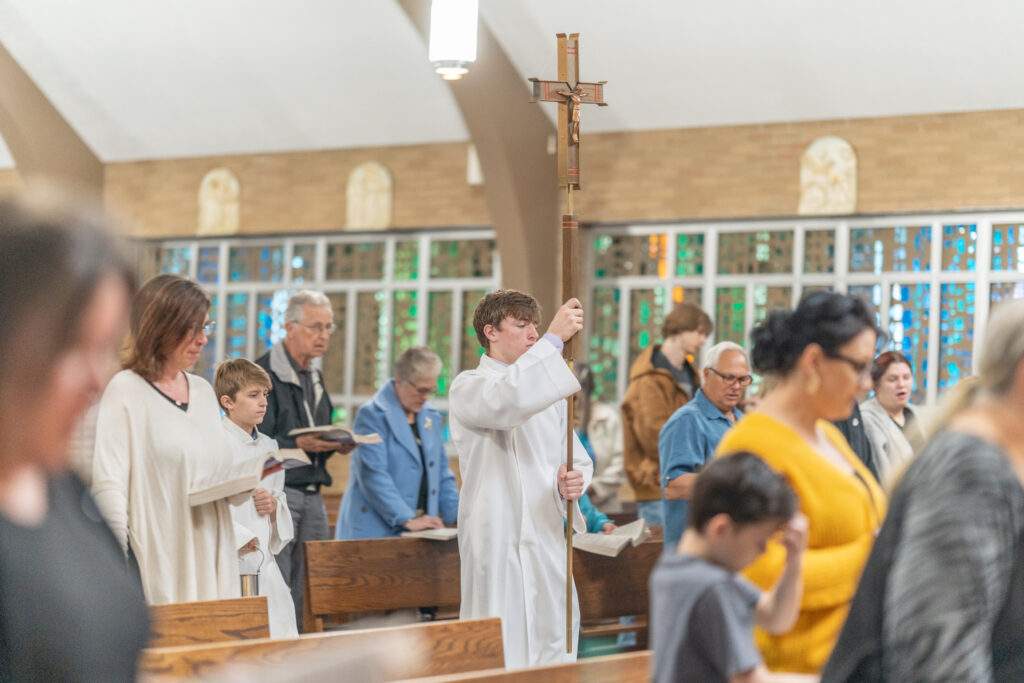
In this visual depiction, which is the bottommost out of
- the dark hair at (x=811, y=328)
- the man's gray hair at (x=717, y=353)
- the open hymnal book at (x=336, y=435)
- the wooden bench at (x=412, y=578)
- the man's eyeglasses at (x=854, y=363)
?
the wooden bench at (x=412, y=578)

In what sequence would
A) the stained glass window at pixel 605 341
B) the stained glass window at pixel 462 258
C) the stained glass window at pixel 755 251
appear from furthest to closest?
1. the stained glass window at pixel 462 258
2. the stained glass window at pixel 605 341
3. the stained glass window at pixel 755 251

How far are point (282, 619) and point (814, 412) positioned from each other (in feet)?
10.2

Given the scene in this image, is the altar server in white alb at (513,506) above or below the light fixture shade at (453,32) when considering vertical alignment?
below

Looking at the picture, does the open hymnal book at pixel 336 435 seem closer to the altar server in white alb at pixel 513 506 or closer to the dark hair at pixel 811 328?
the altar server in white alb at pixel 513 506

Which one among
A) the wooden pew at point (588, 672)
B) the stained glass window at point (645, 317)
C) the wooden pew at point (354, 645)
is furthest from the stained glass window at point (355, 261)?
the wooden pew at point (588, 672)

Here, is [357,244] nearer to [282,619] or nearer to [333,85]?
[333,85]

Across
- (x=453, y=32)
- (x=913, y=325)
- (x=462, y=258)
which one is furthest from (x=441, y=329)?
(x=453, y=32)

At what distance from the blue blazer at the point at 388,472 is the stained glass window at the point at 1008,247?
621 cm

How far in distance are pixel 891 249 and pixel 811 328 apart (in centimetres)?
954

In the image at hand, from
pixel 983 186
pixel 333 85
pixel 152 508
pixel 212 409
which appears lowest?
pixel 152 508

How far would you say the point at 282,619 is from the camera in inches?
212

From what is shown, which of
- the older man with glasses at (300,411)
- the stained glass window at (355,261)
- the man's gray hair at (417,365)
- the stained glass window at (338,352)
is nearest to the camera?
the older man with glasses at (300,411)

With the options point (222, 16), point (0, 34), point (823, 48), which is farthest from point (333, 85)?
point (823, 48)

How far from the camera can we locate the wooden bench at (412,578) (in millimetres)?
5559
